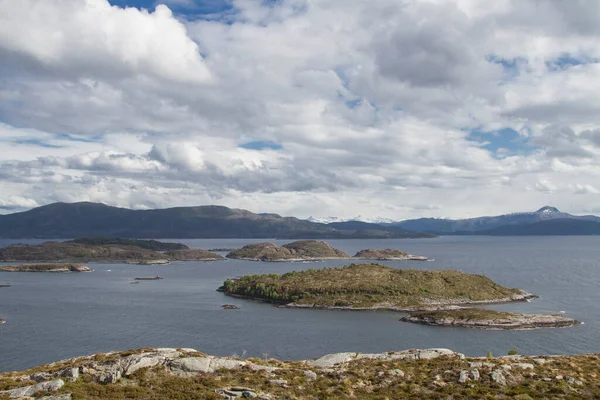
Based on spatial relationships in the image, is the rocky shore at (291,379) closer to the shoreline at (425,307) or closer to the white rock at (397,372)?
the white rock at (397,372)

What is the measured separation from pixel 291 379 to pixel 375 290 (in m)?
131

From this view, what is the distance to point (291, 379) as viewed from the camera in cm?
3888

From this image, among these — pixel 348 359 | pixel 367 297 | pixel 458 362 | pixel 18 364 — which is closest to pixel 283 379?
pixel 348 359

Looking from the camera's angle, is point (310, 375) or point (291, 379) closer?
point (291, 379)

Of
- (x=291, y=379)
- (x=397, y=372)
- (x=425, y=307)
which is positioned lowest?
(x=425, y=307)

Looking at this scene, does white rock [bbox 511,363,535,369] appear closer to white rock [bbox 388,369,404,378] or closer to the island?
white rock [bbox 388,369,404,378]

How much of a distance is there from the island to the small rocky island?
814 inches

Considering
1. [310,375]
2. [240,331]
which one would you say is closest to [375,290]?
[240,331]

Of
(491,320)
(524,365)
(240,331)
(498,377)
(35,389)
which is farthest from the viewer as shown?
(491,320)

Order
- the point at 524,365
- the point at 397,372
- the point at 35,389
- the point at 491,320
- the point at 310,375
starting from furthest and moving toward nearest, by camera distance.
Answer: the point at 491,320, the point at 524,365, the point at 397,372, the point at 310,375, the point at 35,389

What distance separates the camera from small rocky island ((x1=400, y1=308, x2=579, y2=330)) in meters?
125

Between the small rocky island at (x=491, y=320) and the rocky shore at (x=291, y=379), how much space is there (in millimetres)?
83689

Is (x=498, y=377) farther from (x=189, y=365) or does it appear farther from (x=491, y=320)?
(x=491, y=320)

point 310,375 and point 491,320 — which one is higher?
point 310,375
